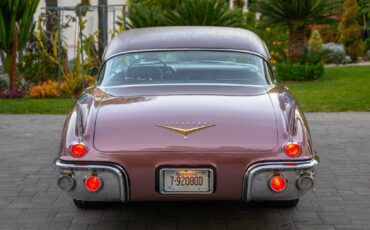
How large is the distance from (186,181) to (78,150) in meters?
0.77

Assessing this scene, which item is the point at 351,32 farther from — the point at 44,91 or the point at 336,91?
the point at 44,91

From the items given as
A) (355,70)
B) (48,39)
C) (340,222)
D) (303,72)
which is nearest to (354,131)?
(340,222)

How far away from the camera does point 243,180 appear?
14.0ft

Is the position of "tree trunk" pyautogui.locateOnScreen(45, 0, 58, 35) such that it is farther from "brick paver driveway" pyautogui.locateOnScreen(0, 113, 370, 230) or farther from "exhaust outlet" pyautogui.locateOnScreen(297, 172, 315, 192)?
"exhaust outlet" pyautogui.locateOnScreen(297, 172, 315, 192)

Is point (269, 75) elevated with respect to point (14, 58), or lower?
elevated

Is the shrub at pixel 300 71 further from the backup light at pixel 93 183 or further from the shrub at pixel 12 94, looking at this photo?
the backup light at pixel 93 183

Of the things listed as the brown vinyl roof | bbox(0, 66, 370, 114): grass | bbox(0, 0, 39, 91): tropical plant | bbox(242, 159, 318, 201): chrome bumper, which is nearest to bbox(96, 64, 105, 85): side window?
the brown vinyl roof

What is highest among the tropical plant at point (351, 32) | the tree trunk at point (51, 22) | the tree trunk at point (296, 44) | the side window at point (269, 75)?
the side window at point (269, 75)

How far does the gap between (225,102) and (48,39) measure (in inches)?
408

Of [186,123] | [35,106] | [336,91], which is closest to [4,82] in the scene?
[35,106]

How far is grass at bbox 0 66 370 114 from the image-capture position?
10.7 m

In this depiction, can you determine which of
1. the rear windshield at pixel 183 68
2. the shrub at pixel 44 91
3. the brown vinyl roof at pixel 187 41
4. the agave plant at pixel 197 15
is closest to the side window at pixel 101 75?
the rear windshield at pixel 183 68

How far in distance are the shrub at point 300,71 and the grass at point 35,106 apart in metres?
5.77

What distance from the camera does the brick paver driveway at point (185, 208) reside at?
4.95m
